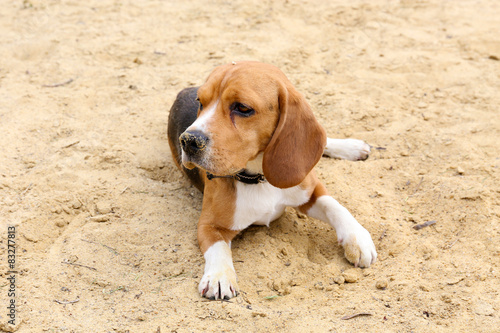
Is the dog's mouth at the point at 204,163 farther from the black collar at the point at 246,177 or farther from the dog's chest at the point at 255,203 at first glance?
the dog's chest at the point at 255,203

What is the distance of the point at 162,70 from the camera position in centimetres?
661

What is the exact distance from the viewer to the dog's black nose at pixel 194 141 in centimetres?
331

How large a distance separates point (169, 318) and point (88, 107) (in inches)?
135

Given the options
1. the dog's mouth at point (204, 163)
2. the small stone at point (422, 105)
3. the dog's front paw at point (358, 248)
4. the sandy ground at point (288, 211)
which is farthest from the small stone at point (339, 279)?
Result: the small stone at point (422, 105)

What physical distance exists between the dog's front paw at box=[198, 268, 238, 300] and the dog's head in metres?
0.71

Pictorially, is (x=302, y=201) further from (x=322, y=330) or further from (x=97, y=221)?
(x=97, y=221)

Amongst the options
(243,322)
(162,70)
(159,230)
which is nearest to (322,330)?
(243,322)

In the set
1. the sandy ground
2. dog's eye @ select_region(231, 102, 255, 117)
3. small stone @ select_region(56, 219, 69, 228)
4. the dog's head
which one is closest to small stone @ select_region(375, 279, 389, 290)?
the sandy ground

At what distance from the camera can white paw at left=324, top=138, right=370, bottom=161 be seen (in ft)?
16.6

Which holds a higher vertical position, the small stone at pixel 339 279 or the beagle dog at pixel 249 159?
the beagle dog at pixel 249 159

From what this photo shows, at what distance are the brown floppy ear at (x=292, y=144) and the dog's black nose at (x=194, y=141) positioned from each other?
1.72 ft

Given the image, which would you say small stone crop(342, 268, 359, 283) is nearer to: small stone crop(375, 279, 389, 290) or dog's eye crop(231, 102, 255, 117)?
small stone crop(375, 279, 389, 290)

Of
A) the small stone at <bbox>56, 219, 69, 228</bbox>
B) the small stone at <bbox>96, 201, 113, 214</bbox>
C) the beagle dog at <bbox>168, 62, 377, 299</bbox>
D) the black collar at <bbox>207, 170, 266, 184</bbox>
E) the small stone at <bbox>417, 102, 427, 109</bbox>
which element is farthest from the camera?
the small stone at <bbox>417, 102, 427, 109</bbox>

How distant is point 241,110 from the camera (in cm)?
348
